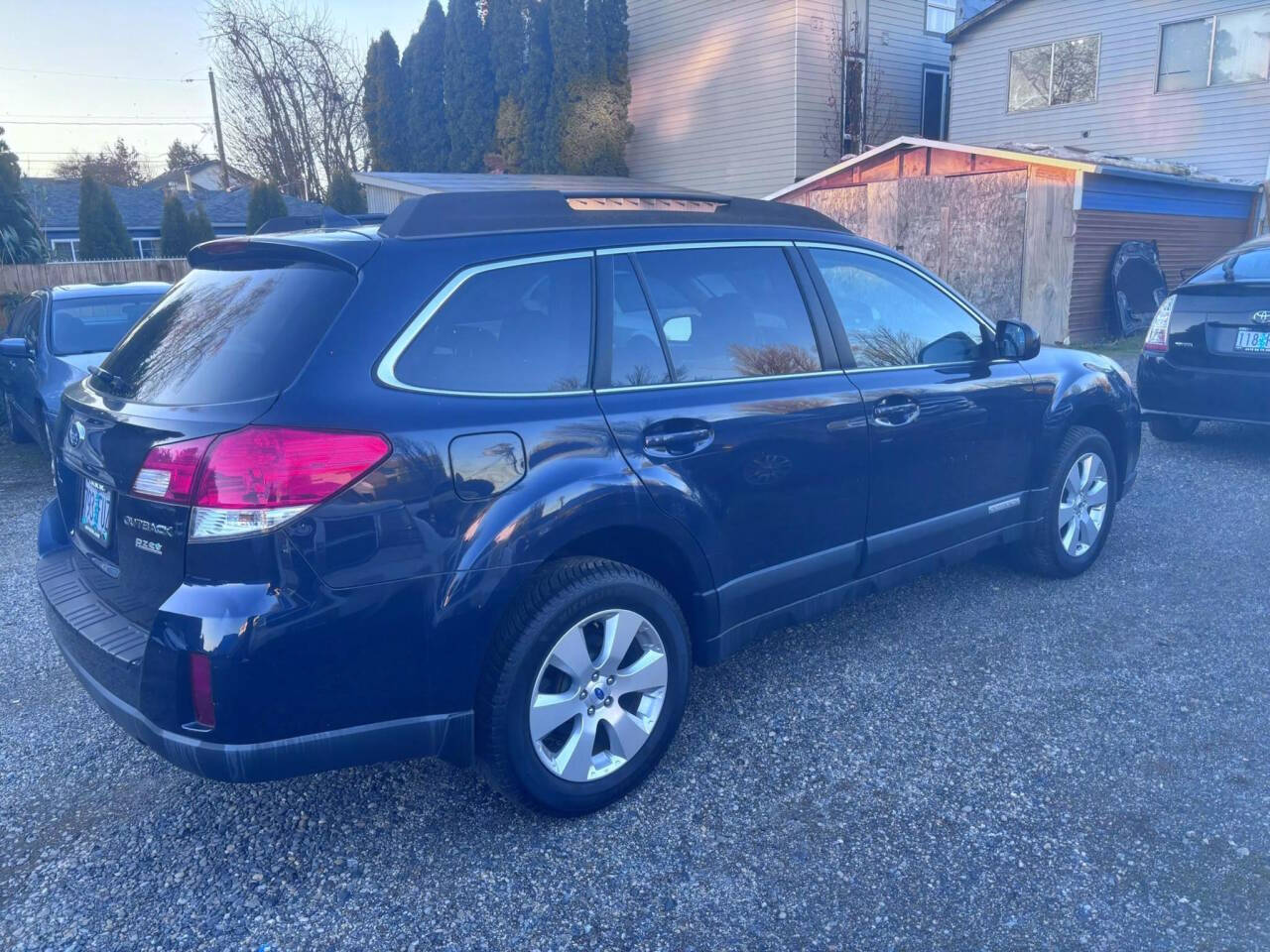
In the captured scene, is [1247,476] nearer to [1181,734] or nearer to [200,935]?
[1181,734]

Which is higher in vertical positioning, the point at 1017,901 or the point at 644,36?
the point at 644,36

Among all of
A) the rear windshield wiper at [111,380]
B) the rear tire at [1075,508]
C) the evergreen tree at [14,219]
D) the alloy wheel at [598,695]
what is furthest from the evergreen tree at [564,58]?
the alloy wheel at [598,695]

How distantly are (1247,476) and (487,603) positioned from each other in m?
6.29

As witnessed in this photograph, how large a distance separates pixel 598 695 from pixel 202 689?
1.14 m

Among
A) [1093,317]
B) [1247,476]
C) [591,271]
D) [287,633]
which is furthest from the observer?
[1093,317]

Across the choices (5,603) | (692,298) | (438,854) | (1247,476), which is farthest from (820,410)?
(1247,476)

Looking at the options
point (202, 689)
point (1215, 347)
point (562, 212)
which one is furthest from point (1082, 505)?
point (202, 689)

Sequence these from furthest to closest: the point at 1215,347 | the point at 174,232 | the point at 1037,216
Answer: the point at 174,232 → the point at 1037,216 → the point at 1215,347

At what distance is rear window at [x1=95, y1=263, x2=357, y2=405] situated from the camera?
8.30 feet

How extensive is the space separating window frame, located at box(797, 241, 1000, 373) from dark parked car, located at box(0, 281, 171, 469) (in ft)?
18.6

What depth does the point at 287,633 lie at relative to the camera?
2.39 metres

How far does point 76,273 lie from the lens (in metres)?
13.9

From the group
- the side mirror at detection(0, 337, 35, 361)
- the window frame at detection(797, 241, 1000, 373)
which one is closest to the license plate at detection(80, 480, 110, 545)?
the window frame at detection(797, 241, 1000, 373)

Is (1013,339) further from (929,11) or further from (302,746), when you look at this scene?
(929,11)
